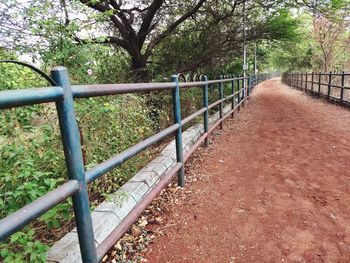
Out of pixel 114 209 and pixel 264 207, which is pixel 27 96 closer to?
pixel 114 209

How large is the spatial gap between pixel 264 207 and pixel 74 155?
6.70 feet

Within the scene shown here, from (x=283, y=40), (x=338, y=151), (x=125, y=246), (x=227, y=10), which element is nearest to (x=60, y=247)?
(x=125, y=246)

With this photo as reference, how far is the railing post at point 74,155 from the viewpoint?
131 centimetres

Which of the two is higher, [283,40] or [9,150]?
[283,40]

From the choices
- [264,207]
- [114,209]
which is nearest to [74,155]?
[114,209]

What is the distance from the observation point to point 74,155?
4.44 feet

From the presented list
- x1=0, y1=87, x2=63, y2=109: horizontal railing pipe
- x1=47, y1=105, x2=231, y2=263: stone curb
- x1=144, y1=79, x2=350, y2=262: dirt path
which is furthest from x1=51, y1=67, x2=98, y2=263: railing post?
x1=144, y1=79, x2=350, y2=262: dirt path

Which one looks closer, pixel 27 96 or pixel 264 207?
pixel 27 96

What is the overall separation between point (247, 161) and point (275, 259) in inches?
88.3

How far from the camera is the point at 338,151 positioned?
14.6 ft

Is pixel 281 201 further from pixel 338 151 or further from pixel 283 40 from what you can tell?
pixel 283 40

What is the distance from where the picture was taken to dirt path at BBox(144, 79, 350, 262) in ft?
7.06

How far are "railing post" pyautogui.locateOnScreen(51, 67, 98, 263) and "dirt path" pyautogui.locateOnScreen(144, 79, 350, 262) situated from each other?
0.78 metres

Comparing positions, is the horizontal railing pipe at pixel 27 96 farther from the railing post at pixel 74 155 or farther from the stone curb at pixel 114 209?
the stone curb at pixel 114 209
